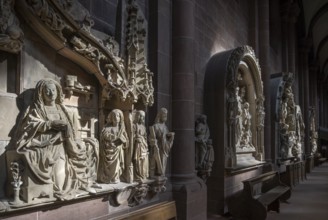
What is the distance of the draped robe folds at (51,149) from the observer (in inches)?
124

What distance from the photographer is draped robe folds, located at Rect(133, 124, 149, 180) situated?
181 inches

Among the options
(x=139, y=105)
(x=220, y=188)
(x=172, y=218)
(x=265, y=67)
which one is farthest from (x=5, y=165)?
(x=265, y=67)

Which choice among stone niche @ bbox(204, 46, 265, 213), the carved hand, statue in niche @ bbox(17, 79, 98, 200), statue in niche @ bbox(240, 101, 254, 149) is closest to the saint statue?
stone niche @ bbox(204, 46, 265, 213)

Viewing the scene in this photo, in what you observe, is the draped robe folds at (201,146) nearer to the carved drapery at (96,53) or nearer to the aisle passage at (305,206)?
the carved drapery at (96,53)

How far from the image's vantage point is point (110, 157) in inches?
163

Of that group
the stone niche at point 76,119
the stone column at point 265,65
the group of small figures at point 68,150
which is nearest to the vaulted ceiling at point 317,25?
the stone column at point 265,65

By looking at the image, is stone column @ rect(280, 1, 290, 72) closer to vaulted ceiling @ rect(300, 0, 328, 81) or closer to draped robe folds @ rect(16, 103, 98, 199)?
vaulted ceiling @ rect(300, 0, 328, 81)

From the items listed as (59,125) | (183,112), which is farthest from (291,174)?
(59,125)

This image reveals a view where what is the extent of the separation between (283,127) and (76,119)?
977cm

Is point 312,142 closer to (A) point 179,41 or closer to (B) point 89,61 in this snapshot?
(A) point 179,41

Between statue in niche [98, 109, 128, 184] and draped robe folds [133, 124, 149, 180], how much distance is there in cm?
30

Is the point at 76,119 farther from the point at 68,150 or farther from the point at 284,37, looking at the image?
the point at 284,37

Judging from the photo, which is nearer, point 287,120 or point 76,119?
point 76,119

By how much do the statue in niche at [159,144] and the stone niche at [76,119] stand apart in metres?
0.02
